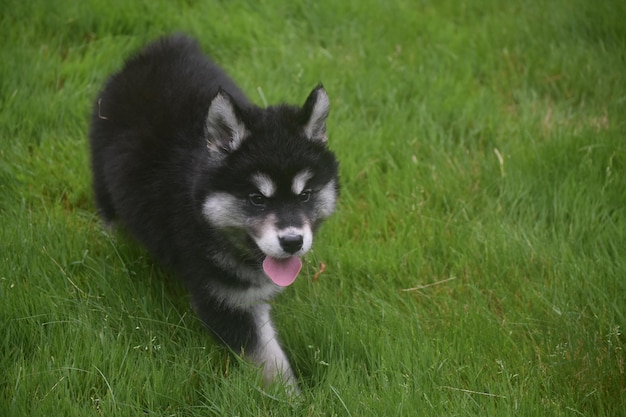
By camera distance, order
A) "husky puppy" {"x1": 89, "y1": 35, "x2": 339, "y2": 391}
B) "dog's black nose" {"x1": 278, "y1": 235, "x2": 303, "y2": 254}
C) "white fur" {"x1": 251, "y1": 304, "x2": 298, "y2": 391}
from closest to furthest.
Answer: "dog's black nose" {"x1": 278, "y1": 235, "x2": 303, "y2": 254} < "husky puppy" {"x1": 89, "y1": 35, "x2": 339, "y2": 391} < "white fur" {"x1": 251, "y1": 304, "x2": 298, "y2": 391}

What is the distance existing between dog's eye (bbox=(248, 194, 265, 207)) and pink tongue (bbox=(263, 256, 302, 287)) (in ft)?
0.96

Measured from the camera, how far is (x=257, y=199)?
146 inches

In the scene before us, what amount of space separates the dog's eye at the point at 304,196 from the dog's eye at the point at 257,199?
0.18 metres

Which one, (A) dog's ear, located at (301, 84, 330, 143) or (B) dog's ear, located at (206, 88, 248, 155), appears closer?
(B) dog's ear, located at (206, 88, 248, 155)

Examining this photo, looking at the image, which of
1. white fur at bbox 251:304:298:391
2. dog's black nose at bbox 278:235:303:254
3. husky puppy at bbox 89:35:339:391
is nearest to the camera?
dog's black nose at bbox 278:235:303:254

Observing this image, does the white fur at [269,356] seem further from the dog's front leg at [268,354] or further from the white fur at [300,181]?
the white fur at [300,181]

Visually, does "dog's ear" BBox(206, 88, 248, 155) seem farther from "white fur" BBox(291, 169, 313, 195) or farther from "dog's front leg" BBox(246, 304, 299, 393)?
"dog's front leg" BBox(246, 304, 299, 393)

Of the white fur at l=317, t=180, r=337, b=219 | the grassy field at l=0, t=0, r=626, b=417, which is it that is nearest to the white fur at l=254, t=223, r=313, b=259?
the white fur at l=317, t=180, r=337, b=219

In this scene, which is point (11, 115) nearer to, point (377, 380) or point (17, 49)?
point (17, 49)

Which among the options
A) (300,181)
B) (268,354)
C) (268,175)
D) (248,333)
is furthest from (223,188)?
(268,354)

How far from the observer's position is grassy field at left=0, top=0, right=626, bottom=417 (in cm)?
367

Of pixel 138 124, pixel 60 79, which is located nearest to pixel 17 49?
pixel 60 79

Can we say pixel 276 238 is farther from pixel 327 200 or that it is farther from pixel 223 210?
pixel 327 200

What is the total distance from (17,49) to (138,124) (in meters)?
2.22
